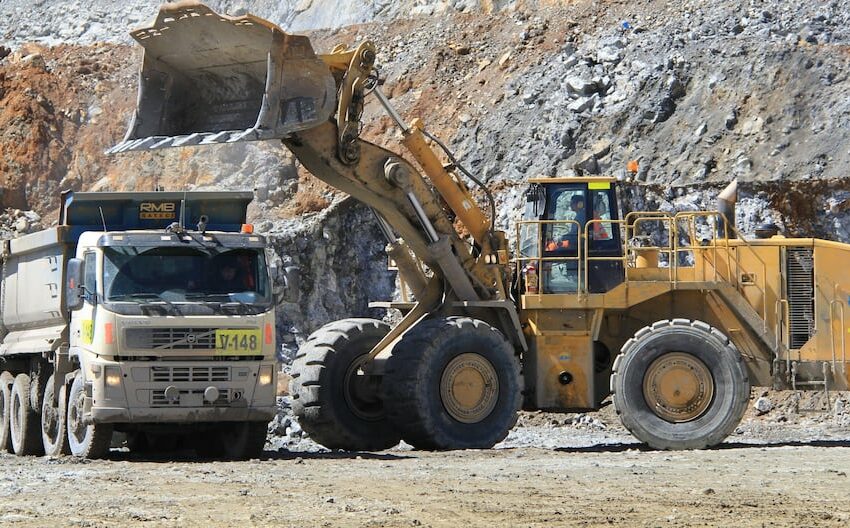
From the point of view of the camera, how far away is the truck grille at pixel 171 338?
1655cm

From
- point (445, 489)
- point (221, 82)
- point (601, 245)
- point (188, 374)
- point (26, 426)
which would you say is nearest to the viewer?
point (445, 489)

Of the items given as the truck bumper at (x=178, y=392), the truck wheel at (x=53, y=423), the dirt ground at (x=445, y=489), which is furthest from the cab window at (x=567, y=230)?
the truck wheel at (x=53, y=423)

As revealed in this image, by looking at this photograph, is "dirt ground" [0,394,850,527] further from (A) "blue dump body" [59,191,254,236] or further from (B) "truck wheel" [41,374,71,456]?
(A) "blue dump body" [59,191,254,236]

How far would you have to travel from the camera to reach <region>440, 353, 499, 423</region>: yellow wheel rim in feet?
62.2

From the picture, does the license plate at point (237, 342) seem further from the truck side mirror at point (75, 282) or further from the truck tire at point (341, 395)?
the truck tire at point (341, 395)

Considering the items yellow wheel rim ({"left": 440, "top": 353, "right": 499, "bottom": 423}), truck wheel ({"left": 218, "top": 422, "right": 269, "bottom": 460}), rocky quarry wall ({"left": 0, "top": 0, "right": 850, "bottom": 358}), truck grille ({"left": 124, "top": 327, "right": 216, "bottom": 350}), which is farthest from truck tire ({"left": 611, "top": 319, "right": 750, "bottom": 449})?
rocky quarry wall ({"left": 0, "top": 0, "right": 850, "bottom": 358})

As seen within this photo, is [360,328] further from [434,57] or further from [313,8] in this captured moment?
[313,8]

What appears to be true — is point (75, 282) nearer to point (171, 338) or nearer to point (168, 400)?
point (171, 338)

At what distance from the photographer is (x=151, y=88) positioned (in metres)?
18.6

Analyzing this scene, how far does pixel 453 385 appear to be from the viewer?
19016mm

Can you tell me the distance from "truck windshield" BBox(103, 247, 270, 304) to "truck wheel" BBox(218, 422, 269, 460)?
159cm

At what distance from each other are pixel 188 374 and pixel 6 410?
16.7 feet

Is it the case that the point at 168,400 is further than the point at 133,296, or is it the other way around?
the point at 133,296

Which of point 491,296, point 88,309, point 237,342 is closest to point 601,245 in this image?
point 491,296
